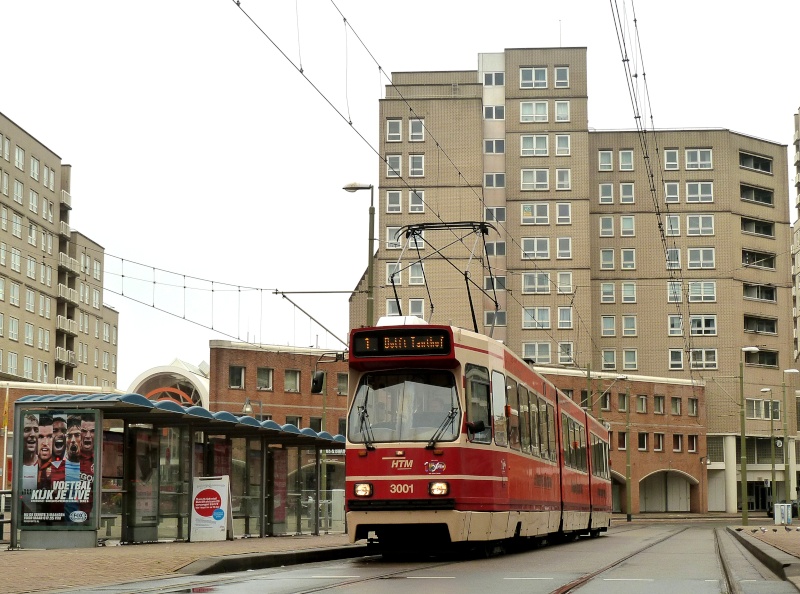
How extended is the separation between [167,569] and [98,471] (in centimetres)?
689

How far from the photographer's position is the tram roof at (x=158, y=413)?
21734mm

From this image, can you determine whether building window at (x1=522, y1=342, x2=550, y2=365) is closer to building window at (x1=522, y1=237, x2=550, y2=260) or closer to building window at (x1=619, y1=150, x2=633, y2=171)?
building window at (x1=522, y1=237, x2=550, y2=260)

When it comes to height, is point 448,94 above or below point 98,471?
above

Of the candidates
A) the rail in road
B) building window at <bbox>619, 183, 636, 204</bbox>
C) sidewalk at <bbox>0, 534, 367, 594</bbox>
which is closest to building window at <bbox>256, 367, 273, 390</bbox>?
building window at <bbox>619, 183, 636, 204</bbox>

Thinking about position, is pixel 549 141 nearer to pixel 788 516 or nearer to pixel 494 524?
pixel 788 516

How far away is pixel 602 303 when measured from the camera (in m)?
98.2

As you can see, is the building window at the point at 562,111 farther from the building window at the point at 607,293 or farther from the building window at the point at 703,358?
the building window at the point at 703,358

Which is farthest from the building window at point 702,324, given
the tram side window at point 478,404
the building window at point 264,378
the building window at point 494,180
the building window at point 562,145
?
the tram side window at point 478,404

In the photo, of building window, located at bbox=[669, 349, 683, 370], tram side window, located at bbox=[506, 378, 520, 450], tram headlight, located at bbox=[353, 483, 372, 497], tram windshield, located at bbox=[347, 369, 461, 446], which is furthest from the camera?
building window, located at bbox=[669, 349, 683, 370]

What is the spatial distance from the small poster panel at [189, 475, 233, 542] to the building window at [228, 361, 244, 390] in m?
56.5

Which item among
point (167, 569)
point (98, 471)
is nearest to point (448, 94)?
point (98, 471)

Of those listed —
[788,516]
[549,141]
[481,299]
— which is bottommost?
[788,516]

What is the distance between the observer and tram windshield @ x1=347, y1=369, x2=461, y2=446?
1870cm

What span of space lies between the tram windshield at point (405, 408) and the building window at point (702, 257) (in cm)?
8147
